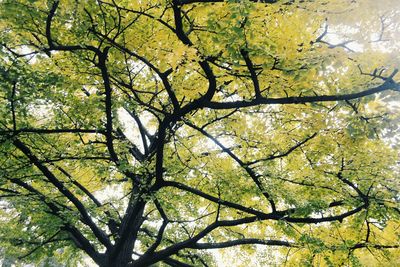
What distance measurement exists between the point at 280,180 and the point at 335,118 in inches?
65.9

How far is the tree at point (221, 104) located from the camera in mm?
3406

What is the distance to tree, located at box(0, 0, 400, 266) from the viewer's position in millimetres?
3406

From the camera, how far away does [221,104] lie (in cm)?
429

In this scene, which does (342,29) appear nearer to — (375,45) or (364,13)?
(375,45)

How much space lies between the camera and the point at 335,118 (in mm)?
5180

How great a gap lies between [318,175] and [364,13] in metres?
3.48

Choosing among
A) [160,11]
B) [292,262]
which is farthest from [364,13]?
[292,262]

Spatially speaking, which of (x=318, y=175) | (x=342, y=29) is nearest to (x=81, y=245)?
(x=318, y=175)

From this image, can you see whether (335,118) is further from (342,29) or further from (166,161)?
(166,161)

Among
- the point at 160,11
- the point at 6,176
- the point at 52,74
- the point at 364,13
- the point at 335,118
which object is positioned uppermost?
the point at 335,118

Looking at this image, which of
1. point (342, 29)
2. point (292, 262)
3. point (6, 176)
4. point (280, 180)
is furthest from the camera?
point (292, 262)

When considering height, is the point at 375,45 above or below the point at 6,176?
above

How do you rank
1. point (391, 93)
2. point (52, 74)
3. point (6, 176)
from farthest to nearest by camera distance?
point (6, 176), point (52, 74), point (391, 93)

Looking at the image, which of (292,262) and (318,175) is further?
(292,262)
